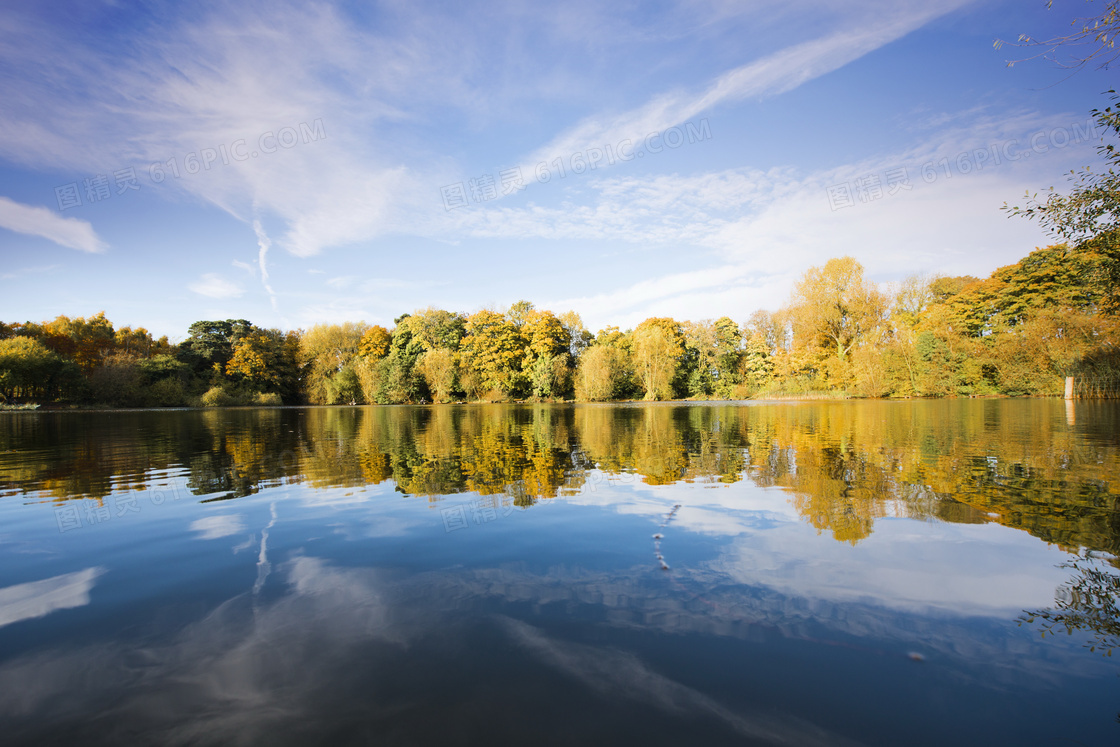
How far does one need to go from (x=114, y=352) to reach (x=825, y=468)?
222 ft

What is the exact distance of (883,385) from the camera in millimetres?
41156

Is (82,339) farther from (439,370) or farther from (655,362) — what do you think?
(655,362)

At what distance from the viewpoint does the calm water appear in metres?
2.28

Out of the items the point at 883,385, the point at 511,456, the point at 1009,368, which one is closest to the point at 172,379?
the point at 511,456

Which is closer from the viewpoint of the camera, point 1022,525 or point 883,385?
point 1022,525

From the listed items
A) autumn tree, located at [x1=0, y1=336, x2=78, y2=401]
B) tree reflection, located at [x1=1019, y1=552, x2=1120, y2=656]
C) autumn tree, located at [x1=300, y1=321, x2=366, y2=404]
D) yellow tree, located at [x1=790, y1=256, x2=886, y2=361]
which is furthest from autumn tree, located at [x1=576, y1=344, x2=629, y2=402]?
autumn tree, located at [x1=0, y1=336, x2=78, y2=401]

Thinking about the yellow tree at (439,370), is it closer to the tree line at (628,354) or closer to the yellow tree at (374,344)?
the tree line at (628,354)

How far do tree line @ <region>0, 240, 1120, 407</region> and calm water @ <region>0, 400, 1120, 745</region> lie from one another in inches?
1498

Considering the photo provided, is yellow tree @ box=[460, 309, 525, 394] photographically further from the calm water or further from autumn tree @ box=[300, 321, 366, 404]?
the calm water

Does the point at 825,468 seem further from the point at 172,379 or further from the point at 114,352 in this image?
the point at 114,352

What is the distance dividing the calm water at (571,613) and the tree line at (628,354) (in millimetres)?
38046

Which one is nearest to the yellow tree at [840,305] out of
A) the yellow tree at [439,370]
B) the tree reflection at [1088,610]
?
the yellow tree at [439,370]

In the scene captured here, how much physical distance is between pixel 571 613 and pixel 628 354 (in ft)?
165

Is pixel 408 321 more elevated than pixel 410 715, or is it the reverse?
pixel 408 321
